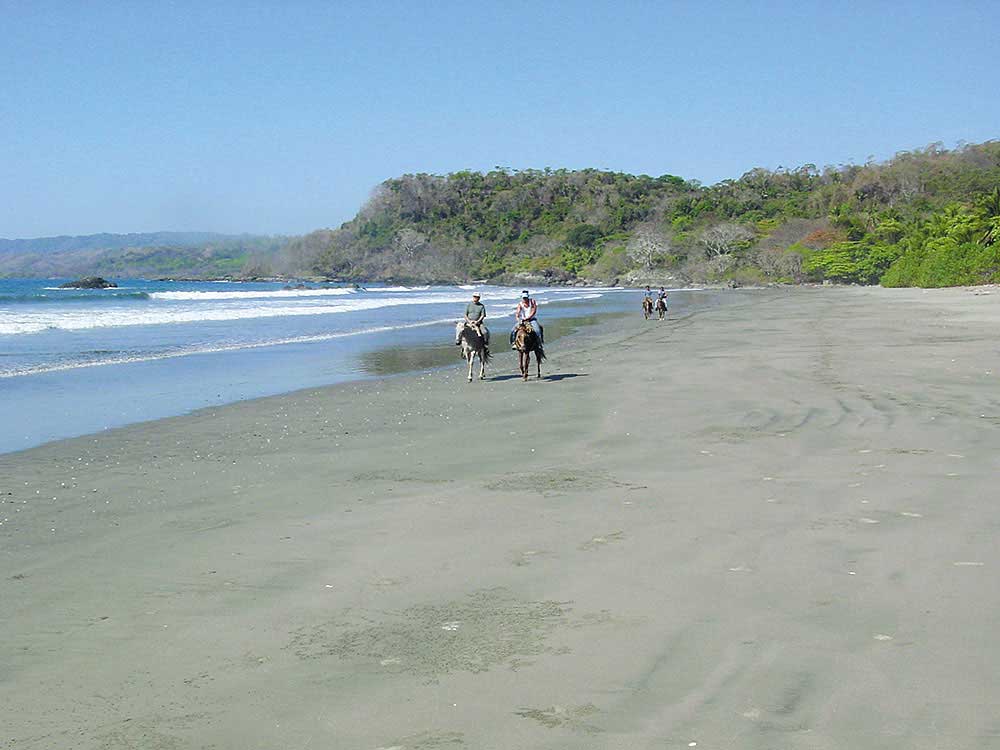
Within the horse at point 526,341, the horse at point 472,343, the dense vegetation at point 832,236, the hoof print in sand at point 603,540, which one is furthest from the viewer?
the dense vegetation at point 832,236

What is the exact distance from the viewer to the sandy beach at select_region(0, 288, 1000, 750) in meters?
4.52

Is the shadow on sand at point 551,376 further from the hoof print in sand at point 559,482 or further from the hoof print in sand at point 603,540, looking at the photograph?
the hoof print in sand at point 603,540

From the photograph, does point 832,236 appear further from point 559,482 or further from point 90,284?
point 559,482

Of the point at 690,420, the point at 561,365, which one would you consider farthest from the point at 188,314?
the point at 690,420

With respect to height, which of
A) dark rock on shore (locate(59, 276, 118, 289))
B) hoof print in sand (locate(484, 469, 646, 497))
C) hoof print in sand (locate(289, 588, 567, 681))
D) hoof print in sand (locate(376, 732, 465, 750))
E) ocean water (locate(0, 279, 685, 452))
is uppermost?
hoof print in sand (locate(376, 732, 465, 750))

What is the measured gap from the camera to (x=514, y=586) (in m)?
6.43

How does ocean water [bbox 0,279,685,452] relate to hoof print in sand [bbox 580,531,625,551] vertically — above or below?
below

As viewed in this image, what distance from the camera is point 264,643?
5.53 meters

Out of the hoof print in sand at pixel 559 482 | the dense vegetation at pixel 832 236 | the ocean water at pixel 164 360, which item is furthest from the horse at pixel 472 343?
the dense vegetation at pixel 832 236

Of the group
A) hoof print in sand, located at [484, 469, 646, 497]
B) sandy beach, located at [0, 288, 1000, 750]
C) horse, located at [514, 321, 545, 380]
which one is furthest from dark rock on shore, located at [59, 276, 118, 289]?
hoof print in sand, located at [484, 469, 646, 497]

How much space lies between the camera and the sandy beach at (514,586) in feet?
14.8

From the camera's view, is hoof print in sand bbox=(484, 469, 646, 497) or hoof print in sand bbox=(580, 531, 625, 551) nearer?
hoof print in sand bbox=(580, 531, 625, 551)

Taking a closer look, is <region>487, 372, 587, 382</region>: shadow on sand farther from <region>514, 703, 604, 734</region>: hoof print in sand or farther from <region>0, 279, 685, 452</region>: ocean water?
<region>514, 703, 604, 734</region>: hoof print in sand

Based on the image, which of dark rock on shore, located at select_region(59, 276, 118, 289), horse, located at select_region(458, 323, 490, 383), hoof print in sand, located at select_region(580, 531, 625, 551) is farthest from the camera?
dark rock on shore, located at select_region(59, 276, 118, 289)
